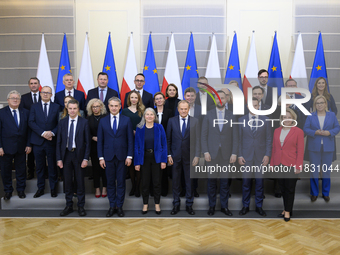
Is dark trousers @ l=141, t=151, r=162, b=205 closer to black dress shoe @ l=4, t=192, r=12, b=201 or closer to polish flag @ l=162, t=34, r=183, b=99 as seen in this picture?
black dress shoe @ l=4, t=192, r=12, b=201

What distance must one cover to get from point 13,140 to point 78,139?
1017mm

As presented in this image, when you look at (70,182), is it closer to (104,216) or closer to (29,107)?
(104,216)

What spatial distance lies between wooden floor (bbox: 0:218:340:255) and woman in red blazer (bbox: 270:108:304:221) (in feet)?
1.25

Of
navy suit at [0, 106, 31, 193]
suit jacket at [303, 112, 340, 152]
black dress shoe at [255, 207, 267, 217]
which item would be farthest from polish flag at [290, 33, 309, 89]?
navy suit at [0, 106, 31, 193]

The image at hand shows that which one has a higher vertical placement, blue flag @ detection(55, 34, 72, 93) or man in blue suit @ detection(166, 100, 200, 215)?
blue flag @ detection(55, 34, 72, 93)

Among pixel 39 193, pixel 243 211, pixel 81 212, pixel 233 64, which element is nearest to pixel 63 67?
pixel 39 193

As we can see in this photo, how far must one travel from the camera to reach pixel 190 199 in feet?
12.5

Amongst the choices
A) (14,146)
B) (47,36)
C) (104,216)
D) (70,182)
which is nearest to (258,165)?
(104,216)

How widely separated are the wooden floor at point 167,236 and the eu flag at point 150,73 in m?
2.80

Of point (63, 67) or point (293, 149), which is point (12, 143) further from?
point (293, 149)

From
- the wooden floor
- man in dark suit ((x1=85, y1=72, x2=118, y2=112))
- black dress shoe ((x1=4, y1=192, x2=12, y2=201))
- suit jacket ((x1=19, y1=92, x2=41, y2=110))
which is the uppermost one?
man in dark suit ((x1=85, y1=72, x2=118, y2=112))

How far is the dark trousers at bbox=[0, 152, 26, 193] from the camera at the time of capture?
391 centimetres

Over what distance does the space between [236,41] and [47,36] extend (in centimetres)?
412

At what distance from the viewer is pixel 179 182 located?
12.4 ft
